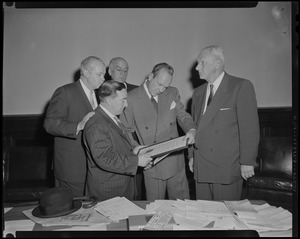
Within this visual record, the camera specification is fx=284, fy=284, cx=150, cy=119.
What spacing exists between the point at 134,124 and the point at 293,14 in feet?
6.07

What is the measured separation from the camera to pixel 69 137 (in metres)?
2.78

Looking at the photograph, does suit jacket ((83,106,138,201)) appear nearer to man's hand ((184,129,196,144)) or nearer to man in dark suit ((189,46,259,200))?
man's hand ((184,129,196,144))

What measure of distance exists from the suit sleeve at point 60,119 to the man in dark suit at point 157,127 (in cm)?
→ 59

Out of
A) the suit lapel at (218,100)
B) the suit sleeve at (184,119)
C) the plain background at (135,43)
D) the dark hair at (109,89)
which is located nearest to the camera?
the dark hair at (109,89)

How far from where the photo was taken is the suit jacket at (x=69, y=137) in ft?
9.09

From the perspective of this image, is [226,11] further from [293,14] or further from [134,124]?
[293,14]

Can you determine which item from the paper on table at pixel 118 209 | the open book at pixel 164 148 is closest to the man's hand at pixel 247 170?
the open book at pixel 164 148

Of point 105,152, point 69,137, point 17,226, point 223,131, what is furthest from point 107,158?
point 223,131

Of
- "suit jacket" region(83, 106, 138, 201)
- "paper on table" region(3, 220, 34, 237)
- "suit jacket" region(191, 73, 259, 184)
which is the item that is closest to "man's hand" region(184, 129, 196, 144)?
"suit jacket" region(191, 73, 259, 184)

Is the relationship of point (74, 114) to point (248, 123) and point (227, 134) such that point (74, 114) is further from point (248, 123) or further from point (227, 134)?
point (248, 123)

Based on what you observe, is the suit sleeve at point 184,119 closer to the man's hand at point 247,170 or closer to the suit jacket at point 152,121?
the suit jacket at point 152,121

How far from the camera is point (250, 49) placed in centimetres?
429

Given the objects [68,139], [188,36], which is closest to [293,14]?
[68,139]

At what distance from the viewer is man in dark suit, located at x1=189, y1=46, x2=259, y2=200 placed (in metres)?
2.53
